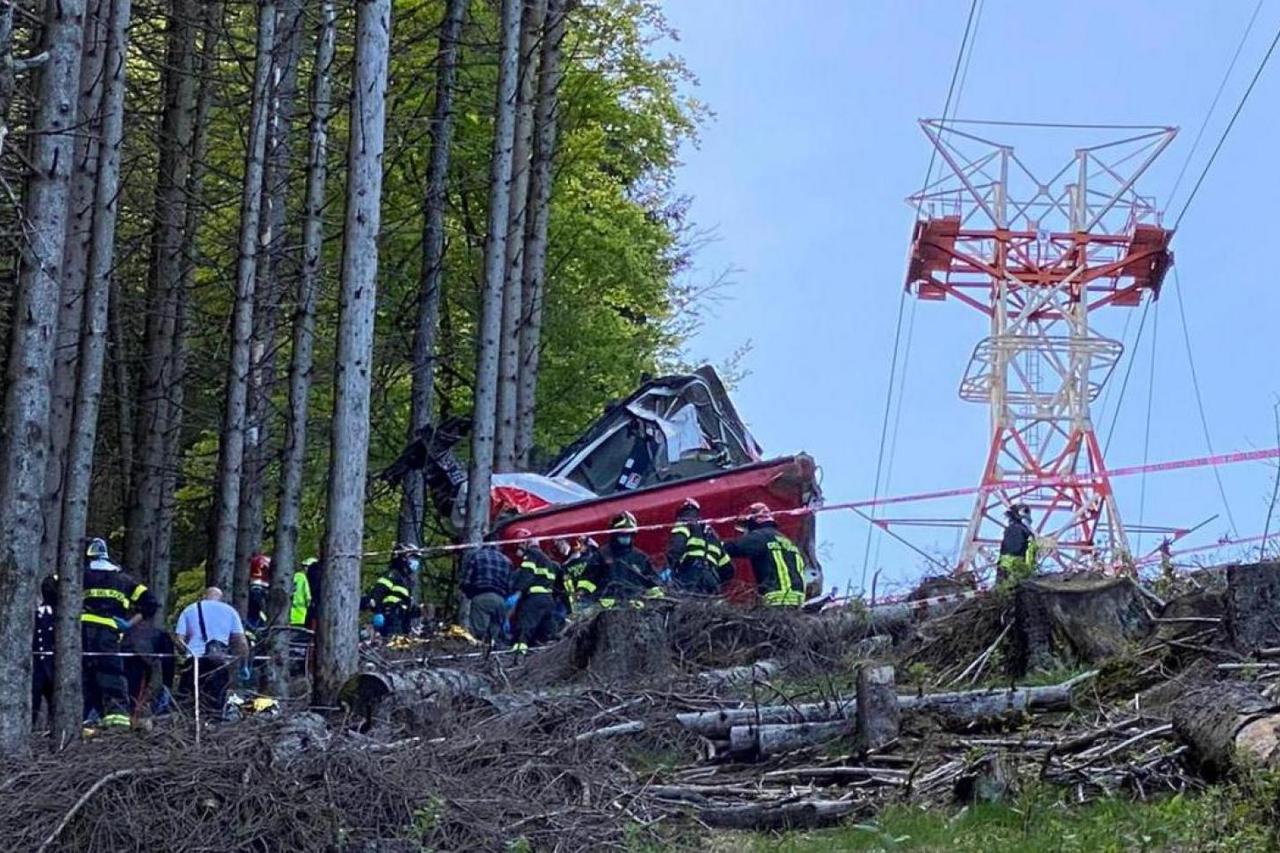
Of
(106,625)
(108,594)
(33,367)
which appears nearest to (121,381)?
(108,594)

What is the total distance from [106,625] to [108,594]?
31 centimetres

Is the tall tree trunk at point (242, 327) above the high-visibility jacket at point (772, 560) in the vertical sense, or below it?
above

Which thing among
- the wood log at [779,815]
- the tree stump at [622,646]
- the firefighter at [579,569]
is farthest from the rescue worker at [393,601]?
the wood log at [779,815]

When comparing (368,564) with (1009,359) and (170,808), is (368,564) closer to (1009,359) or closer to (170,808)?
(1009,359)

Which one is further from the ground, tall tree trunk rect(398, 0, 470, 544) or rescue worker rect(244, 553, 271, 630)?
tall tree trunk rect(398, 0, 470, 544)

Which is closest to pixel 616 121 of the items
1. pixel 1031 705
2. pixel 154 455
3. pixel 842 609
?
pixel 154 455

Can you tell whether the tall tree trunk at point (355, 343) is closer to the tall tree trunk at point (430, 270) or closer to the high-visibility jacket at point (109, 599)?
the high-visibility jacket at point (109, 599)

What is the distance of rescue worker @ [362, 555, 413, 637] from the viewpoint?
1844 cm

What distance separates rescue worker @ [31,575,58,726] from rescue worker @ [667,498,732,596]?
5.08 m

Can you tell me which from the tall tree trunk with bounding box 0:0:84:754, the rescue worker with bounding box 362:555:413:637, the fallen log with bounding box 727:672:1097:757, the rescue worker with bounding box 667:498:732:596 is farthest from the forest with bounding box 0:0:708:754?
the fallen log with bounding box 727:672:1097:757

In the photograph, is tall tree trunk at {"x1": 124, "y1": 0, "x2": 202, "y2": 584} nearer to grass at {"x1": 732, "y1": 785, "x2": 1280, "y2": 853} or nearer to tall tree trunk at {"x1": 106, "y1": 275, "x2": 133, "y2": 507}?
tall tree trunk at {"x1": 106, "y1": 275, "x2": 133, "y2": 507}

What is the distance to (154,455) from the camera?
74.7ft

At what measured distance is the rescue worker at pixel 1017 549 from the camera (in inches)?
509

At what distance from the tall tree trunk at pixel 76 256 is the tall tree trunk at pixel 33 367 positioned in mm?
2464
